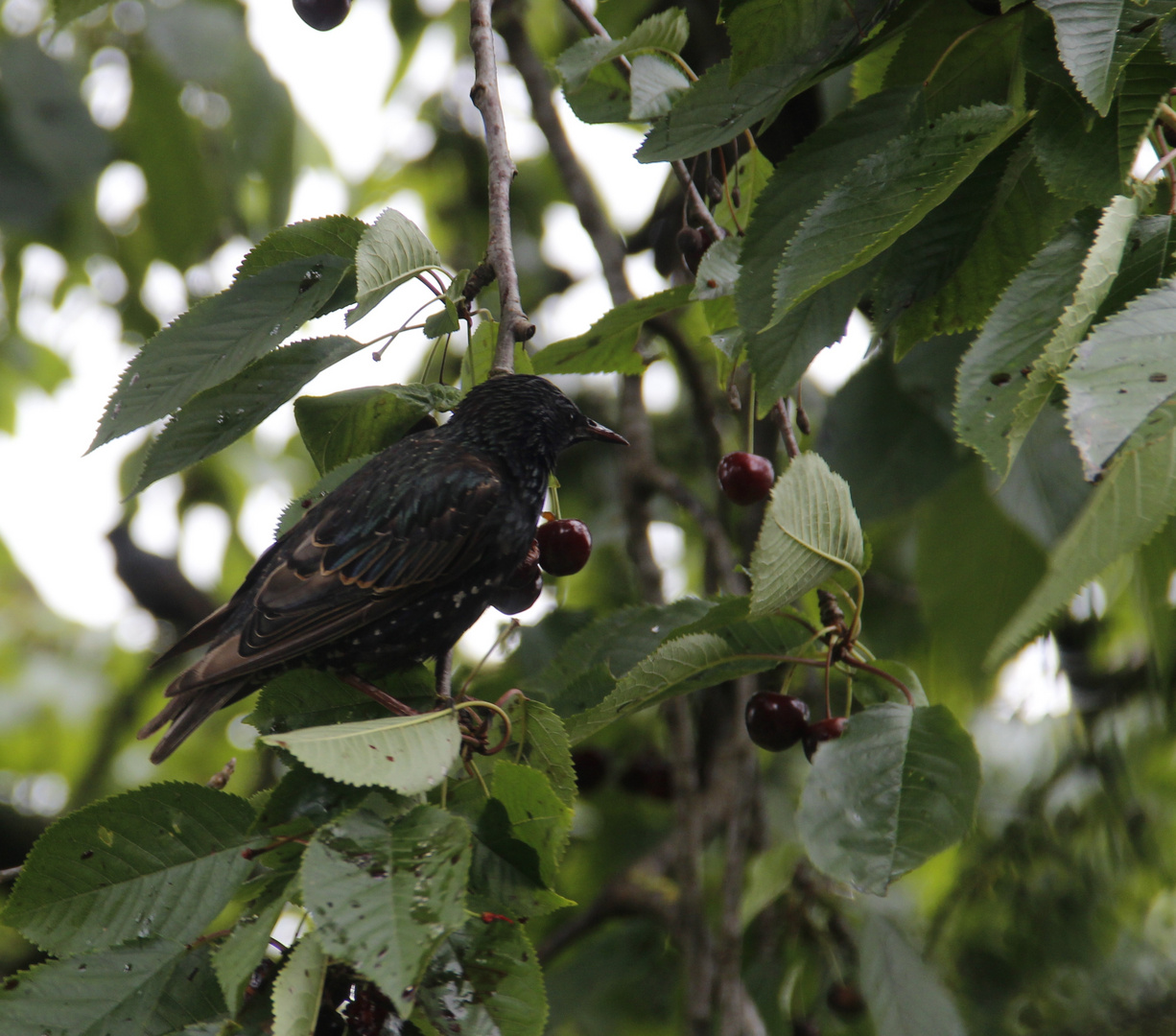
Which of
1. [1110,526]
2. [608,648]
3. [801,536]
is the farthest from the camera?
[608,648]

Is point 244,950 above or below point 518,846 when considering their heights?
above

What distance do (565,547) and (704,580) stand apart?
4.60ft

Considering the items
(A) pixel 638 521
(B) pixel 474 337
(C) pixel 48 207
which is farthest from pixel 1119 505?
(C) pixel 48 207

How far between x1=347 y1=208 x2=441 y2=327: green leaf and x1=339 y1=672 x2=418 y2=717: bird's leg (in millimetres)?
628

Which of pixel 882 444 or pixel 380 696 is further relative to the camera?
pixel 882 444

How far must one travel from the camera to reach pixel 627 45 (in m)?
1.81

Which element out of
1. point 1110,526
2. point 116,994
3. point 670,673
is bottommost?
Answer: point 670,673

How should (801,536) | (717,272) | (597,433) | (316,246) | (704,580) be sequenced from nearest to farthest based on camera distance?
(801,536) → (717,272) → (316,246) → (597,433) → (704,580)

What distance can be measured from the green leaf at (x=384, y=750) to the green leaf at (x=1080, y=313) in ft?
2.57

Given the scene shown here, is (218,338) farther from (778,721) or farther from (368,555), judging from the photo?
(778,721)

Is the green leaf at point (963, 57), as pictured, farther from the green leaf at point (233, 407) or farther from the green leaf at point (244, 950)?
the green leaf at point (244, 950)

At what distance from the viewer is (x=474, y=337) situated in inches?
79.3

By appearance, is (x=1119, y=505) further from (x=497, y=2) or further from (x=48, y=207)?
(x=48, y=207)

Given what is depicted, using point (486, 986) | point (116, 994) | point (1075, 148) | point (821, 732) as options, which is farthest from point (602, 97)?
point (116, 994)
